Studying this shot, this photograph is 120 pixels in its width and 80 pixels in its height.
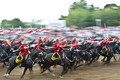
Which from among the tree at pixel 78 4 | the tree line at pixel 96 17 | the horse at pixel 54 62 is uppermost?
the tree at pixel 78 4

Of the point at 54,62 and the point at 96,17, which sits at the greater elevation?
the point at 96,17

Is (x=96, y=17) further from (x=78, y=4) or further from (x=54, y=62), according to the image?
(x=54, y=62)

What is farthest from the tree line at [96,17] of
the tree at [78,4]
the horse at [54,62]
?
the horse at [54,62]

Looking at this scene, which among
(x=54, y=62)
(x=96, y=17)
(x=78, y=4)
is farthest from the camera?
(x=78, y=4)

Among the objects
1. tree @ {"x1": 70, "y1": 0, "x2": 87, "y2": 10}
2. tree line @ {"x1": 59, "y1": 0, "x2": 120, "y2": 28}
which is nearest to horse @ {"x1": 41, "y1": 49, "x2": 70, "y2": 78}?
tree line @ {"x1": 59, "y1": 0, "x2": 120, "y2": 28}

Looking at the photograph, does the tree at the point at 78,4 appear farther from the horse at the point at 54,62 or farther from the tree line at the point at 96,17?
the horse at the point at 54,62

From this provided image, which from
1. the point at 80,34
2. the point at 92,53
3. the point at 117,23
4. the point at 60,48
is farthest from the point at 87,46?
the point at 117,23

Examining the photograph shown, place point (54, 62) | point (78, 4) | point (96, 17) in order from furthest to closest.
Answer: point (78, 4) → point (96, 17) → point (54, 62)

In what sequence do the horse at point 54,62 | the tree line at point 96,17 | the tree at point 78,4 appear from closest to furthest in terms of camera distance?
the horse at point 54,62 < the tree line at point 96,17 < the tree at point 78,4

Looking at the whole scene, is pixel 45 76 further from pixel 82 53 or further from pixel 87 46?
pixel 87 46

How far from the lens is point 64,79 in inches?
476

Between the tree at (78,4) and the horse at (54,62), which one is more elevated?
the tree at (78,4)

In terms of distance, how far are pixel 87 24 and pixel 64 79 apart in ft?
111

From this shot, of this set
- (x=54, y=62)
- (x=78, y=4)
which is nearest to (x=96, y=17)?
(x=78, y=4)
